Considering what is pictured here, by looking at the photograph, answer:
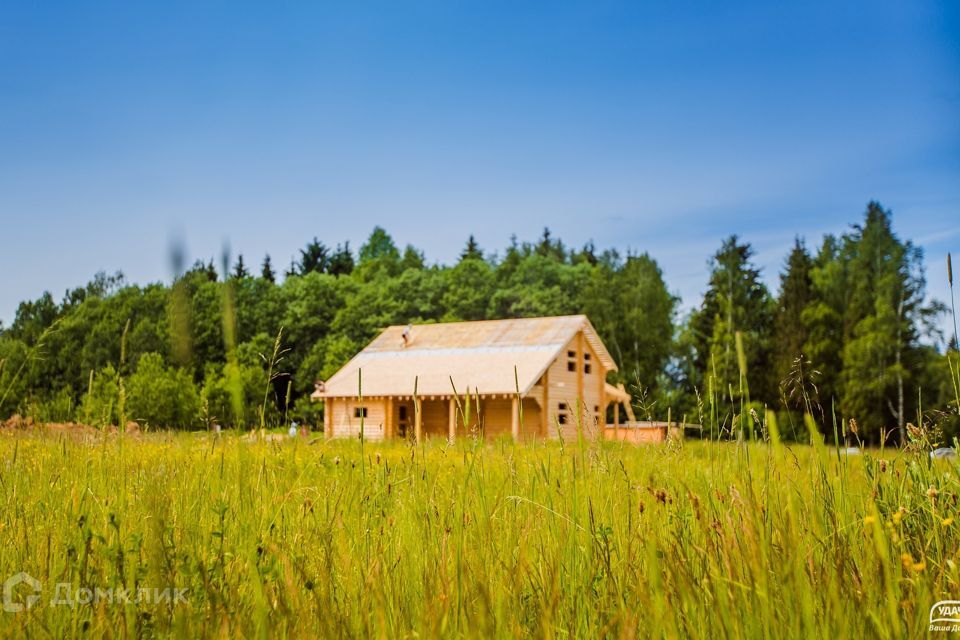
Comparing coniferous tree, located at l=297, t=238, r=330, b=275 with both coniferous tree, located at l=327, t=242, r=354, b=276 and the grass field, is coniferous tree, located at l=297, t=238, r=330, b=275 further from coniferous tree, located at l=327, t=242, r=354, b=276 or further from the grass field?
the grass field

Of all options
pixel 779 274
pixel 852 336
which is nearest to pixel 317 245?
pixel 779 274

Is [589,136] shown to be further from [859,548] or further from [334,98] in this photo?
[859,548]

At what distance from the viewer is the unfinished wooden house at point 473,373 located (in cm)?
2827

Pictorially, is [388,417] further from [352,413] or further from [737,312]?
[737,312]

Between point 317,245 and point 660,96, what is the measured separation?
60.5 meters

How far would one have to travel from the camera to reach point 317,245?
7344 centimetres

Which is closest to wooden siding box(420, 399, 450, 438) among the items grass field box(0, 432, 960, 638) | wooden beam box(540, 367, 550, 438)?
wooden beam box(540, 367, 550, 438)

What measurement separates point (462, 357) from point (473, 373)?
2.08 metres

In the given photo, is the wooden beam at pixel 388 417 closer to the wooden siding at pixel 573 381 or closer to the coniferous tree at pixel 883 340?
the wooden siding at pixel 573 381

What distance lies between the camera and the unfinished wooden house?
2827cm

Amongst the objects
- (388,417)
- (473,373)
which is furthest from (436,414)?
(473,373)

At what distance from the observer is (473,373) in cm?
2800

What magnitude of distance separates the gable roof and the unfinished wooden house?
0.13 ft

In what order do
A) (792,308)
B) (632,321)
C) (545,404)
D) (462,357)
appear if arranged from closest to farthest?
(545,404) < (462,357) < (792,308) < (632,321)
